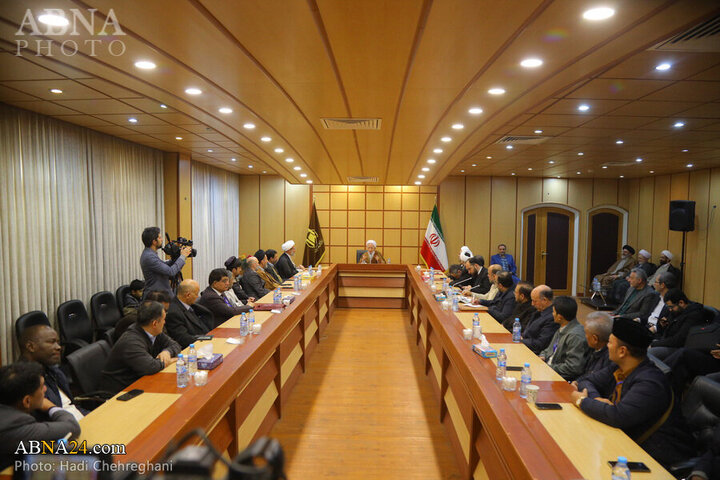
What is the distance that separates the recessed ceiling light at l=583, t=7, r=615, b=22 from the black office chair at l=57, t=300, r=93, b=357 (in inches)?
191

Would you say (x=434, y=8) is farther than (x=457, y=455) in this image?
No

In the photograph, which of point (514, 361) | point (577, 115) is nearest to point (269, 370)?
point (514, 361)

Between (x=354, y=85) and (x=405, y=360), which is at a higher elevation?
(x=354, y=85)

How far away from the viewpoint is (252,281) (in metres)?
6.08

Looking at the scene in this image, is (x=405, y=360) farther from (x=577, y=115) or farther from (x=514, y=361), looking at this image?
(x=577, y=115)

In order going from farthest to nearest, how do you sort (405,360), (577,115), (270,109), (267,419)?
(405,360) < (577,115) < (270,109) < (267,419)

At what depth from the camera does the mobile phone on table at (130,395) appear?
225 centimetres

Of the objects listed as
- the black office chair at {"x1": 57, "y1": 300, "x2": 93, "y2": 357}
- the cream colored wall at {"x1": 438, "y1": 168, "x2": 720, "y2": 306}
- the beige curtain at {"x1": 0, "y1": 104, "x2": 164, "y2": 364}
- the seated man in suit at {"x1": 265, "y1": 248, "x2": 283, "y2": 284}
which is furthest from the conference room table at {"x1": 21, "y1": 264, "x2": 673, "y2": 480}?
the cream colored wall at {"x1": 438, "y1": 168, "x2": 720, "y2": 306}

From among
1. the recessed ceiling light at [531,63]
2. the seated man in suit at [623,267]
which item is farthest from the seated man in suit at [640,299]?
the recessed ceiling light at [531,63]

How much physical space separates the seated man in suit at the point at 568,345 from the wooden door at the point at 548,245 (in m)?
7.63

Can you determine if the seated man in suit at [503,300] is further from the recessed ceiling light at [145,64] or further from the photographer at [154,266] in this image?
the recessed ceiling light at [145,64]

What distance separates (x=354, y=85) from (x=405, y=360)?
362 cm

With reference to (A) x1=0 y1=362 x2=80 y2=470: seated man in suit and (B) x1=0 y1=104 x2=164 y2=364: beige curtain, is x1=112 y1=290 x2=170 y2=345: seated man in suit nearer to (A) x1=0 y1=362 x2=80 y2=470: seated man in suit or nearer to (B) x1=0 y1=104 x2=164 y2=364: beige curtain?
(A) x1=0 y1=362 x2=80 y2=470: seated man in suit

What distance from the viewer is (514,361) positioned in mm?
3029
